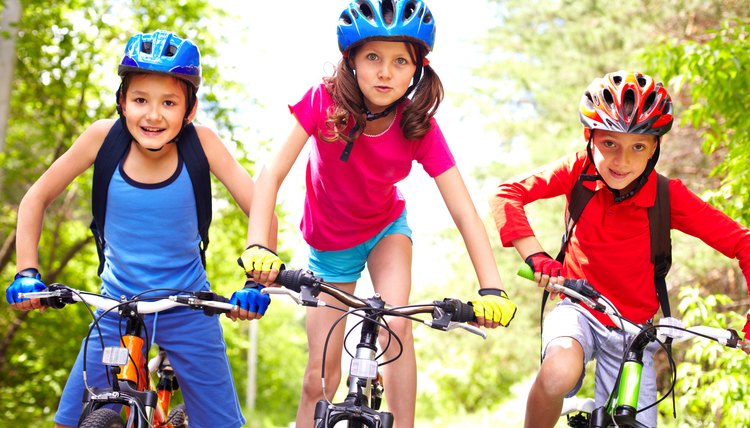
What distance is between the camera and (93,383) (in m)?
4.49

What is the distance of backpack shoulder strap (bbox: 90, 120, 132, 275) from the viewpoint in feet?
15.1

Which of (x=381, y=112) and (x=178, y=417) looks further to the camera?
(x=178, y=417)

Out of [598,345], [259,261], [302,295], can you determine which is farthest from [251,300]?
[598,345]

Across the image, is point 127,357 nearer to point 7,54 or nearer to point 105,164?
point 105,164

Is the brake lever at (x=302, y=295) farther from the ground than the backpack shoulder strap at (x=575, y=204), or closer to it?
closer to it

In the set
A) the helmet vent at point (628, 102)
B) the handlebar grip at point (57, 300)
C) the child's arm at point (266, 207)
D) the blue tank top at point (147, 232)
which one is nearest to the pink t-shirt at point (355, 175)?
the child's arm at point (266, 207)

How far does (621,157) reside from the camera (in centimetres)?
487

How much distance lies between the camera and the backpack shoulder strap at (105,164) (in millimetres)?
4613

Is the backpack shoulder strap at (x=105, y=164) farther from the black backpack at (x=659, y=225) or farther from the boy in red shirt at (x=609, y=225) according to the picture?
the black backpack at (x=659, y=225)

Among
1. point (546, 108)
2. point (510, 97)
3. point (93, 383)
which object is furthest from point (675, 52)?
point (510, 97)

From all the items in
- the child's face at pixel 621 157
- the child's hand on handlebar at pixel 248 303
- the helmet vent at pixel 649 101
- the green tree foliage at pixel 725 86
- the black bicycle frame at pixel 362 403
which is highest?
the green tree foliage at pixel 725 86

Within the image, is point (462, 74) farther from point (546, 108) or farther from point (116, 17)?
point (116, 17)

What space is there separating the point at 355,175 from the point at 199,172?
85 cm

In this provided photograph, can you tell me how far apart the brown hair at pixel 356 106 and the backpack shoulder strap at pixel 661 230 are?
4.20 feet
